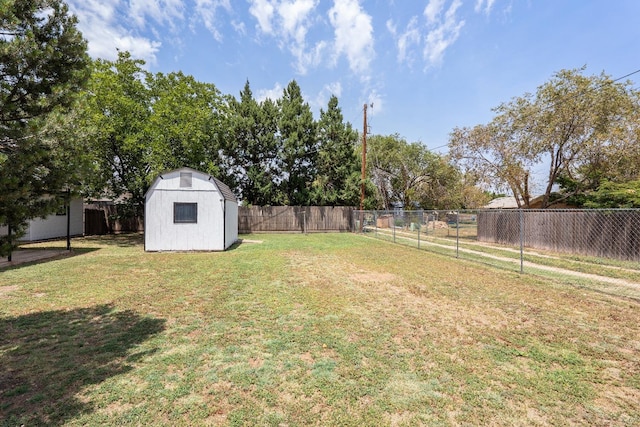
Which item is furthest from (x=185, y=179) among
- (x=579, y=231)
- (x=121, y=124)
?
(x=579, y=231)

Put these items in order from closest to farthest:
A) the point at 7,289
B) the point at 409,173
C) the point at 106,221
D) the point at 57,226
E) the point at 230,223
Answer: the point at 7,289, the point at 230,223, the point at 57,226, the point at 106,221, the point at 409,173

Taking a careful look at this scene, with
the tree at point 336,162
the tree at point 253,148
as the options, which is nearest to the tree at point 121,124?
the tree at point 253,148

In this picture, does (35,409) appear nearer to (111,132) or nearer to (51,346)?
(51,346)

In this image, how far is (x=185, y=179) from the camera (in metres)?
11.2

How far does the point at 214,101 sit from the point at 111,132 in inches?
246

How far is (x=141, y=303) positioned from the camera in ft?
16.5

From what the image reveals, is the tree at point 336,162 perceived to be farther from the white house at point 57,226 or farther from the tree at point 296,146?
the white house at point 57,226

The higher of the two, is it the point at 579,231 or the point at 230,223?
the point at 230,223

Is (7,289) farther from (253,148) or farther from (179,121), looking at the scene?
(253,148)

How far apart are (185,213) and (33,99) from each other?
28.4ft

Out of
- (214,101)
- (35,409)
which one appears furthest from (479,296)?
Result: (214,101)

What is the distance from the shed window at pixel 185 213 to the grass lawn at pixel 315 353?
16.6ft

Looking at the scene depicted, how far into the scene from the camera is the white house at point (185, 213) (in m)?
11.1

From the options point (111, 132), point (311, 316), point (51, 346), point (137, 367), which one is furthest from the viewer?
point (111, 132)
